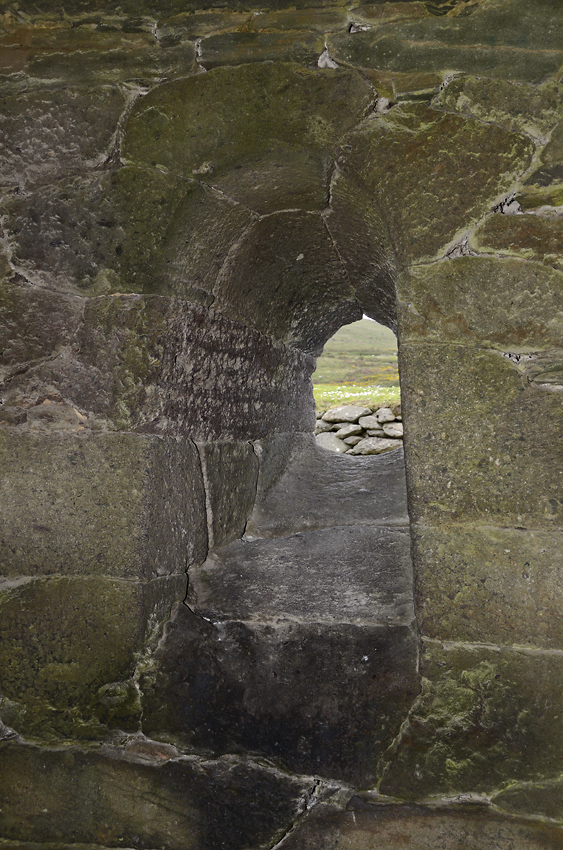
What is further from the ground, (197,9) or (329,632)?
(197,9)

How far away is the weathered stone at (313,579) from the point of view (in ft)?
5.88

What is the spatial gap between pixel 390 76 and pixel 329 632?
1.58 m

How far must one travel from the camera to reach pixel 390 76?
1438 mm

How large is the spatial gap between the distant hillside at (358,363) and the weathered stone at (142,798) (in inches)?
232

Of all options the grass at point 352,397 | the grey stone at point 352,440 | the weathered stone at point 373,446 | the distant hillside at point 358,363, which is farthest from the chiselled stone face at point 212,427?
the distant hillside at point 358,363

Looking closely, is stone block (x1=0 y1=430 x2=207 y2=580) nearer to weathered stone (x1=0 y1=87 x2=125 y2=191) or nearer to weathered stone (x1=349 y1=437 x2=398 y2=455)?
weathered stone (x1=0 y1=87 x2=125 y2=191)

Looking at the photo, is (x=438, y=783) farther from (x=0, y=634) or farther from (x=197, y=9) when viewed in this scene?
(x=197, y=9)

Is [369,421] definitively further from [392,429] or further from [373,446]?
[373,446]

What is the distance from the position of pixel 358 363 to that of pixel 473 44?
9379 mm

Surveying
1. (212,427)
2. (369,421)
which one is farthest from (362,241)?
(369,421)

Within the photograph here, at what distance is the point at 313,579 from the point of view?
6.30 ft

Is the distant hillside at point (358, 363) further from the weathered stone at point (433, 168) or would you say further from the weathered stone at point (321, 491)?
the weathered stone at point (433, 168)

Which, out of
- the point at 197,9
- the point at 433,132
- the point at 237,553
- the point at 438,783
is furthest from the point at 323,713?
the point at 197,9

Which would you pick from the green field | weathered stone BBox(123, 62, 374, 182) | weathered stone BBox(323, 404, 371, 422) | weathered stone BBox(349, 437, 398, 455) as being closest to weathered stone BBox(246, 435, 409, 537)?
weathered stone BBox(123, 62, 374, 182)
